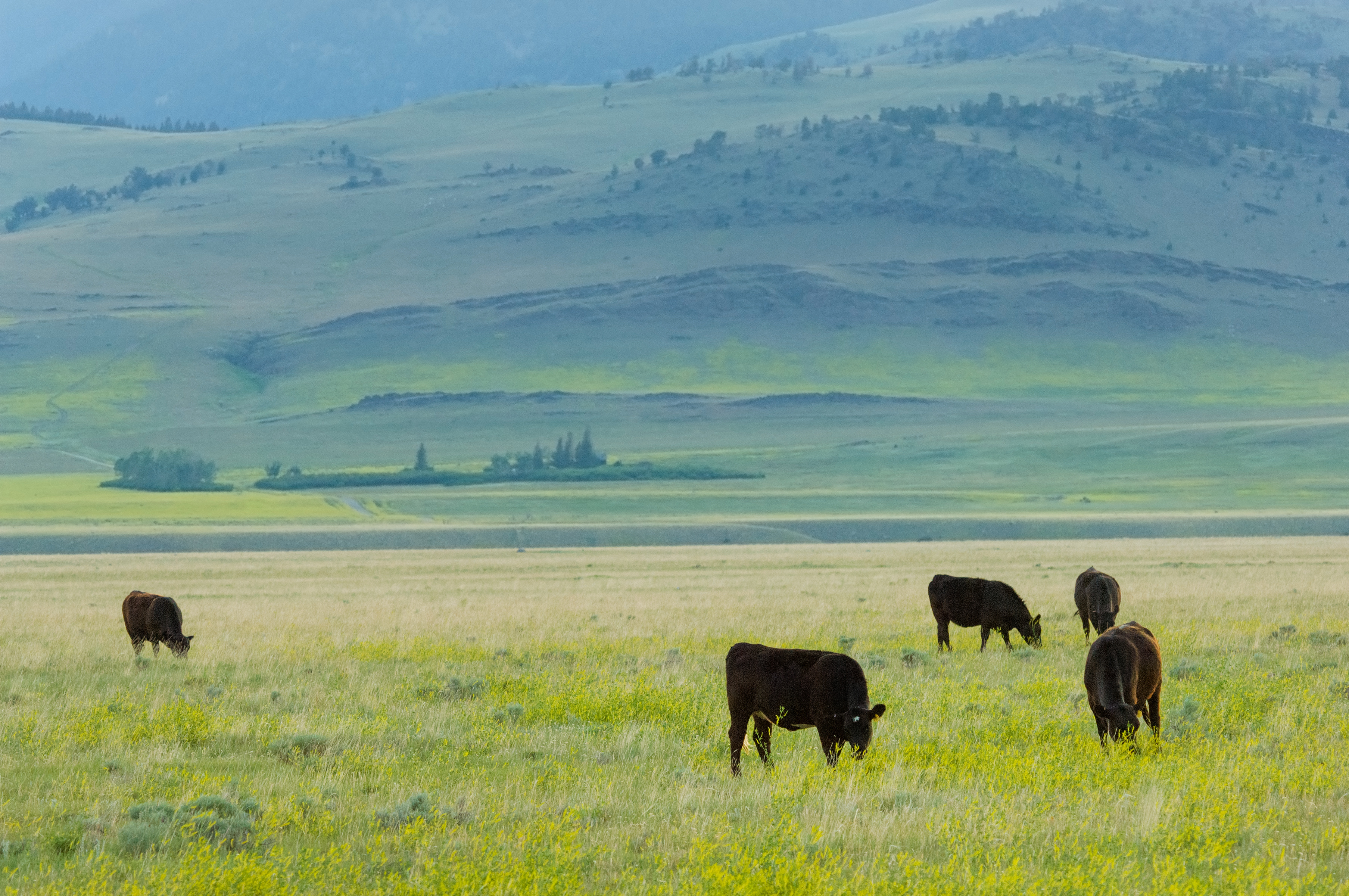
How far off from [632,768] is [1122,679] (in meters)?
3.97

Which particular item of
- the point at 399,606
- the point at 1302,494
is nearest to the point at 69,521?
the point at 399,606

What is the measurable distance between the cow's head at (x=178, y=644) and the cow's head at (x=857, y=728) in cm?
1199

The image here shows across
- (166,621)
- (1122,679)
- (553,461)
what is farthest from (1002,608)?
(553,461)

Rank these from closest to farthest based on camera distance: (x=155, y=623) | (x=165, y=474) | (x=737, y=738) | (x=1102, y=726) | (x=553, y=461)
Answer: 1. (x=737, y=738)
2. (x=1102, y=726)
3. (x=155, y=623)
4. (x=165, y=474)
5. (x=553, y=461)

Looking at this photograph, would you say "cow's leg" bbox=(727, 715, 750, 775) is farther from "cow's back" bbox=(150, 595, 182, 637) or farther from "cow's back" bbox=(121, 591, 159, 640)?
"cow's back" bbox=(121, 591, 159, 640)

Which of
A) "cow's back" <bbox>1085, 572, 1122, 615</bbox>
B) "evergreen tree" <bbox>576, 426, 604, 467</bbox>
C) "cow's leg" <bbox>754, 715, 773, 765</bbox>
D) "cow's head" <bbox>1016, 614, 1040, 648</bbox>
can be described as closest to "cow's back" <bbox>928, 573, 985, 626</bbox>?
"cow's head" <bbox>1016, 614, 1040, 648</bbox>

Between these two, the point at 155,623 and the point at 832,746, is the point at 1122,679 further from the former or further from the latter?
the point at 155,623

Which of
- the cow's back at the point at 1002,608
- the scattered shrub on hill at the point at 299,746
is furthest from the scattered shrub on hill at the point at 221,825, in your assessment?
the cow's back at the point at 1002,608

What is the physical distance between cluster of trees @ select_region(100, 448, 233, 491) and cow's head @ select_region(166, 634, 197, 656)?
101883 mm

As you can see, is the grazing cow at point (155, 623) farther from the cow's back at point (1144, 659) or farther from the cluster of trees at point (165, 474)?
the cluster of trees at point (165, 474)

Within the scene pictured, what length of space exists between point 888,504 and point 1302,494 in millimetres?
31478

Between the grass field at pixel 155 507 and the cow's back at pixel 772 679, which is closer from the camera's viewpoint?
the cow's back at pixel 772 679

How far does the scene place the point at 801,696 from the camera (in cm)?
1201

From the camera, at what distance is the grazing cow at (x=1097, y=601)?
71.9ft
